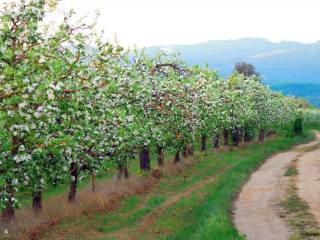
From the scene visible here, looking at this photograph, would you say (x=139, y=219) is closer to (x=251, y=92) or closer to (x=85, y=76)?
(x=85, y=76)

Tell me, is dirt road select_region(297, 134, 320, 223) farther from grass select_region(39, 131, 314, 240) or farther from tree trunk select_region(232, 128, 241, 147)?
tree trunk select_region(232, 128, 241, 147)

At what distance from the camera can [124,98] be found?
2912cm

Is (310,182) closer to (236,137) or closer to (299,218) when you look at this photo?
(299,218)

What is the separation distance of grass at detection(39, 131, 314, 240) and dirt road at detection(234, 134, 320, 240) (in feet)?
2.50

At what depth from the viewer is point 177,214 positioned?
101 ft

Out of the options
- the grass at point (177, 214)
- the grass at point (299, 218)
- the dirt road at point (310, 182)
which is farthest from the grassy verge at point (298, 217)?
the grass at point (177, 214)

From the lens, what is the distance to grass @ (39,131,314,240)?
25656 mm

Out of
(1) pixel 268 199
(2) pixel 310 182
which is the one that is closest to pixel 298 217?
(1) pixel 268 199

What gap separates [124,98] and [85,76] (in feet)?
39.6

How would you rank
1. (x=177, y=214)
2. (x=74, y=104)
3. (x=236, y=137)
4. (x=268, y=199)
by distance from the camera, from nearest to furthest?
(x=74, y=104) → (x=177, y=214) → (x=268, y=199) → (x=236, y=137)

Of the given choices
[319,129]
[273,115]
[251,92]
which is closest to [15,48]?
[251,92]

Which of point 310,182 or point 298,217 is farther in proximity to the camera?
point 310,182

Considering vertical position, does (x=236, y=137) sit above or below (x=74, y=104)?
below

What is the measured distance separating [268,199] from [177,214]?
23.2 feet
